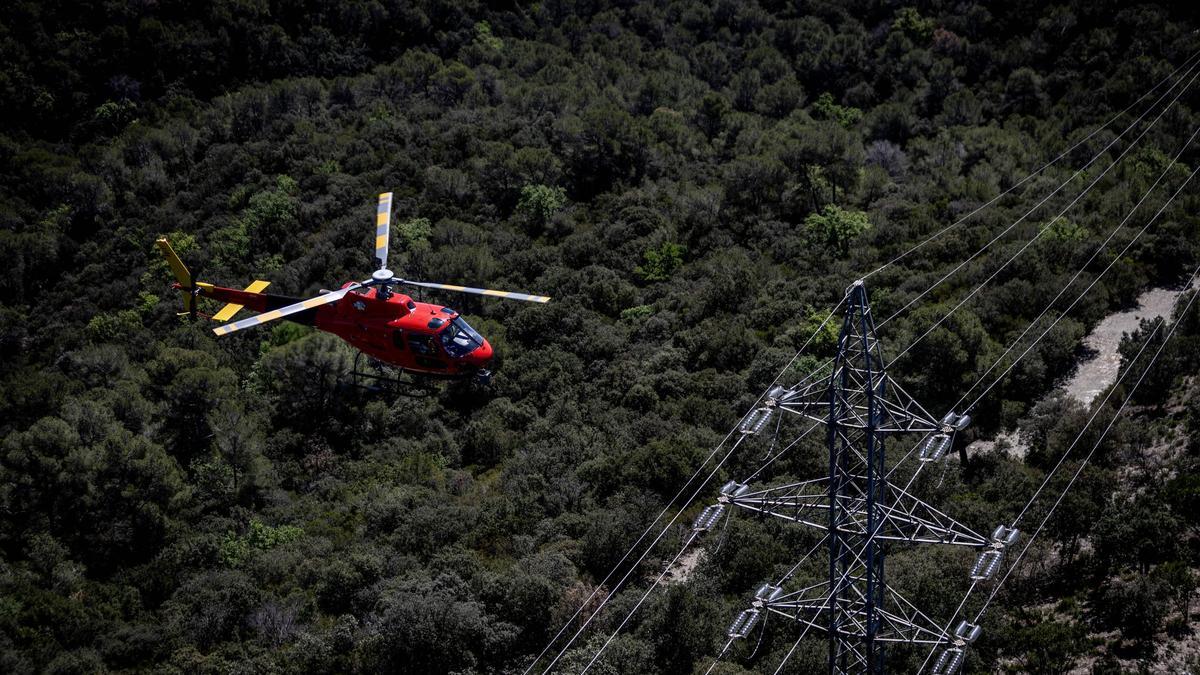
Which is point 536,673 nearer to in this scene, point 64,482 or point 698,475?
point 698,475

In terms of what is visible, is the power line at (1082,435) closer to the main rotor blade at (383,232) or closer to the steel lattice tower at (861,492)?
the steel lattice tower at (861,492)

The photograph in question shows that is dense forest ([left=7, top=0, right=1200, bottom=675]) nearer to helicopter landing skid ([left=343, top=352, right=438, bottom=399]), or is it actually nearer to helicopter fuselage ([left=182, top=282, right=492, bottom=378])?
helicopter landing skid ([left=343, top=352, right=438, bottom=399])

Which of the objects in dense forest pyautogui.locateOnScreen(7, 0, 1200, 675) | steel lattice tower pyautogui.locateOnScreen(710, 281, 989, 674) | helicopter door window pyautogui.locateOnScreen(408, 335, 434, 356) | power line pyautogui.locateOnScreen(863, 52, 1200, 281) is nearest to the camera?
steel lattice tower pyautogui.locateOnScreen(710, 281, 989, 674)

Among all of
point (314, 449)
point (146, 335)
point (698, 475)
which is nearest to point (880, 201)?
point (698, 475)

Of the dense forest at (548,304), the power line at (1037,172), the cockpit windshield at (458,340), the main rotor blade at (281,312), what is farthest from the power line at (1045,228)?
the main rotor blade at (281,312)

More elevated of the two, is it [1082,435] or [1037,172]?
[1037,172]

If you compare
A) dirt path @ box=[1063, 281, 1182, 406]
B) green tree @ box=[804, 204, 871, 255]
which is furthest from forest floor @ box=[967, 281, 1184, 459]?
green tree @ box=[804, 204, 871, 255]

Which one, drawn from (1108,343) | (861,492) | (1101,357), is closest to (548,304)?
(1101,357)

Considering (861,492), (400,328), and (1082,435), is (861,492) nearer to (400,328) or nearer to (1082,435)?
(1082,435)
